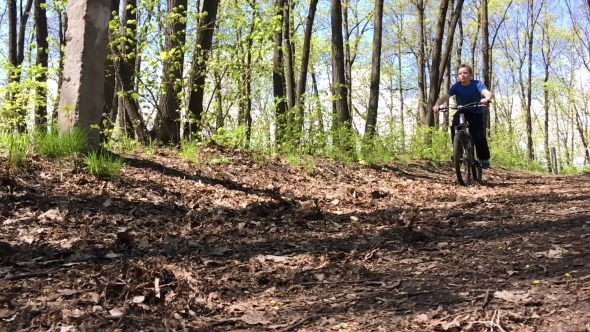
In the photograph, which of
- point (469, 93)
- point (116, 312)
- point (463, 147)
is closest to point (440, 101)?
point (469, 93)

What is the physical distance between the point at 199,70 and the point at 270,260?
200 inches

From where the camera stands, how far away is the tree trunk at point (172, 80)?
6855 millimetres

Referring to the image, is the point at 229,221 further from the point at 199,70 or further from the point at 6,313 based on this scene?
the point at 199,70

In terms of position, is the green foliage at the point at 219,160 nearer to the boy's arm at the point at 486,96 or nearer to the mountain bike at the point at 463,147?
the mountain bike at the point at 463,147

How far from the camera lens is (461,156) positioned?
7.31 m

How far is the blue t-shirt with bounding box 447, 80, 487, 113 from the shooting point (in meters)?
7.36

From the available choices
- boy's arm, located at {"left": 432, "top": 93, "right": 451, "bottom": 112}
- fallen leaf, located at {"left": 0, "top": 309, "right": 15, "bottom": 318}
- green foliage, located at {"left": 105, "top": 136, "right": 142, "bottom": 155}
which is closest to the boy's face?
boy's arm, located at {"left": 432, "top": 93, "right": 451, "bottom": 112}

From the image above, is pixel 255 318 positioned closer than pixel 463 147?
Yes

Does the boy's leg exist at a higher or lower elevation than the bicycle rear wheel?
higher

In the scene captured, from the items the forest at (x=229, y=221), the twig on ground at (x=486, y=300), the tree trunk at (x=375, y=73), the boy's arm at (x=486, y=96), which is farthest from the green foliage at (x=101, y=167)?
the tree trunk at (x=375, y=73)

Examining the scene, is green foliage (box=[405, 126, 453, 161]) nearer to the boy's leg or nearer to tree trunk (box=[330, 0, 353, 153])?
tree trunk (box=[330, 0, 353, 153])

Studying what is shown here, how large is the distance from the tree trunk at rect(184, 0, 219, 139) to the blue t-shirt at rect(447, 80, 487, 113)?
399 centimetres

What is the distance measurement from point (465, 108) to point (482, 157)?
92 cm

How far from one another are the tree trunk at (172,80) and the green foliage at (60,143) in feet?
6.86
